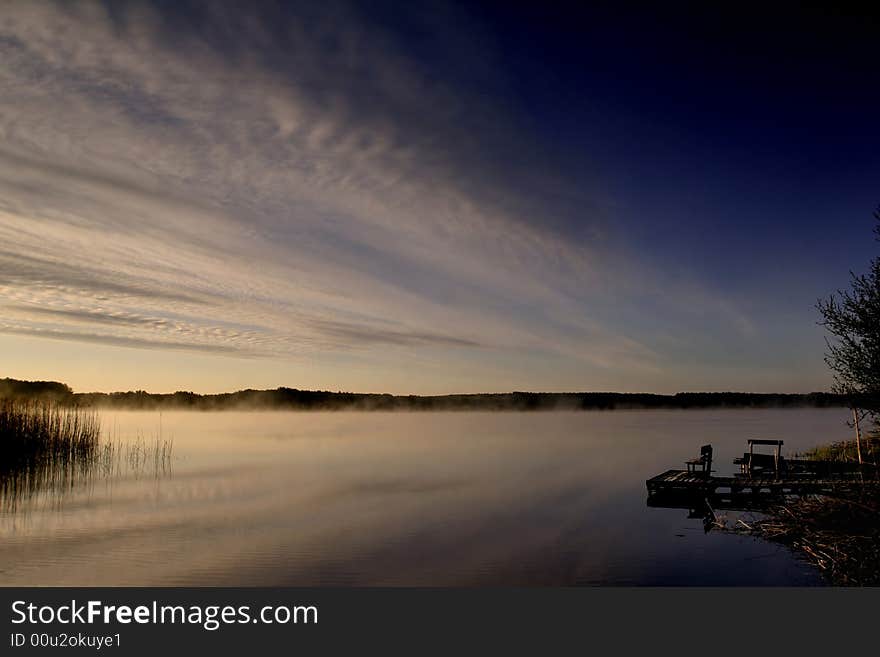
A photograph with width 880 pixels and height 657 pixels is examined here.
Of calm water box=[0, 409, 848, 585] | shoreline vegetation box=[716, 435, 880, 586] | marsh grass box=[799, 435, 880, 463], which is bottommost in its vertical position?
calm water box=[0, 409, 848, 585]

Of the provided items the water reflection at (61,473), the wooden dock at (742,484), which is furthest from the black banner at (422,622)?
the water reflection at (61,473)

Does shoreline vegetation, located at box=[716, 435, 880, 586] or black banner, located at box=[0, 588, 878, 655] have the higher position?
shoreline vegetation, located at box=[716, 435, 880, 586]

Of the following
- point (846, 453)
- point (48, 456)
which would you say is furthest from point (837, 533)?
point (48, 456)

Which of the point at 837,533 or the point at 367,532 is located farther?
the point at 367,532

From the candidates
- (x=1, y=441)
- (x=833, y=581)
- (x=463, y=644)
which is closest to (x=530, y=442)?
(x=1, y=441)

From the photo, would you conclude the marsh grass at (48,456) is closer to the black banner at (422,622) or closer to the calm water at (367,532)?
the calm water at (367,532)

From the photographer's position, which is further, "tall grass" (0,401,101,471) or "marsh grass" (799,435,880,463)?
"tall grass" (0,401,101,471)

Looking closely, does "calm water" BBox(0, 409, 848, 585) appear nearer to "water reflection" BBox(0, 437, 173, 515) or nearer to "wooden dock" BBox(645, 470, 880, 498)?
"water reflection" BBox(0, 437, 173, 515)

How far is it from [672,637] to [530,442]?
53.6m

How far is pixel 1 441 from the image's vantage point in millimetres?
29266

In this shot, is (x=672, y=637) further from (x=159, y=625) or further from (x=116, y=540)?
(x=116, y=540)

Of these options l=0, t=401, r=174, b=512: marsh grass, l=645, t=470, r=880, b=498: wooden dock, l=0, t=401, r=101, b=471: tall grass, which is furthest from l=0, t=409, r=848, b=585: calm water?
l=0, t=401, r=101, b=471: tall grass

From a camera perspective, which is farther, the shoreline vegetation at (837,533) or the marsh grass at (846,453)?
the marsh grass at (846,453)

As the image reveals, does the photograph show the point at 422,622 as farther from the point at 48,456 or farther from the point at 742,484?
the point at 48,456
